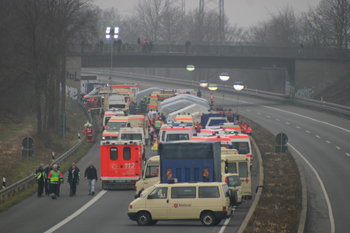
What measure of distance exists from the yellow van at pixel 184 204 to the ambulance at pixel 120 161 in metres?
7.24

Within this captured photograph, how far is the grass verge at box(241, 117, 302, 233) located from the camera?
16.0m

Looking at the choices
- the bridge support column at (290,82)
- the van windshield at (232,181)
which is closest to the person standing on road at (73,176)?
the van windshield at (232,181)

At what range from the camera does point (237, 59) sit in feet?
235

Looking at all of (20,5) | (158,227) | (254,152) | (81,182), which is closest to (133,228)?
(158,227)

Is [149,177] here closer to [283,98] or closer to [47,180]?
[47,180]

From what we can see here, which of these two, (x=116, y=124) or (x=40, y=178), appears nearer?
(x=40, y=178)

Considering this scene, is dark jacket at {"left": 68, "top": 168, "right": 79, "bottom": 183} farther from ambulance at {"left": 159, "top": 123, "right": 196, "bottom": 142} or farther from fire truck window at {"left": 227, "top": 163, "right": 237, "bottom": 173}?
ambulance at {"left": 159, "top": 123, "right": 196, "bottom": 142}

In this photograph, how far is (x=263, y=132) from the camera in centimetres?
4562

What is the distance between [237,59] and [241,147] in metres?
44.5

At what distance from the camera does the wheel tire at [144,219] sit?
17500mm

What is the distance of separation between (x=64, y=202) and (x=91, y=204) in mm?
1361

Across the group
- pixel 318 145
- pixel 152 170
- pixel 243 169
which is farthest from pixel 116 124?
pixel 243 169

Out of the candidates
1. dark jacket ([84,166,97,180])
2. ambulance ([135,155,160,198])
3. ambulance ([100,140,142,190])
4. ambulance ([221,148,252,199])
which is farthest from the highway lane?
dark jacket ([84,166,97,180])

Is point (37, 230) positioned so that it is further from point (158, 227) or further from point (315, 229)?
point (315, 229)
